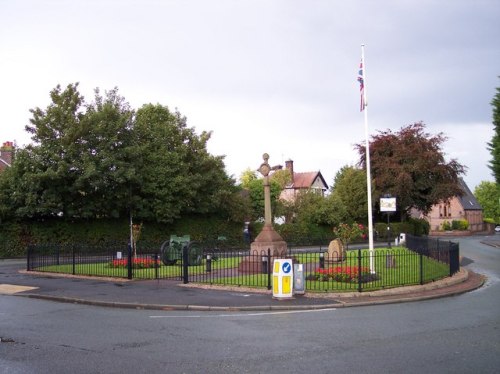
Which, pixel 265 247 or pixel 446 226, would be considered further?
pixel 446 226

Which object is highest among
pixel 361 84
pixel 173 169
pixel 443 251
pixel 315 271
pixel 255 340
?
pixel 361 84

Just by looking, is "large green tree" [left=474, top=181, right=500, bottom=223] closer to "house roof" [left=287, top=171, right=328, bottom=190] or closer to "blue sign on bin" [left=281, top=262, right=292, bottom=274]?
"house roof" [left=287, top=171, right=328, bottom=190]

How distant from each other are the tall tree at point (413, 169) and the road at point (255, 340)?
42.0 metres

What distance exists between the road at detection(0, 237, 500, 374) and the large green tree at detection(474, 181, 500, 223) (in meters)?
118

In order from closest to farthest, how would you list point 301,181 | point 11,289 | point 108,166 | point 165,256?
1. point 11,289
2. point 165,256
3. point 108,166
4. point 301,181

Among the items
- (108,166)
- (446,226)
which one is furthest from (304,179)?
(108,166)

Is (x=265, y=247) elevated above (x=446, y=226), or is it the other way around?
(x=265, y=247)

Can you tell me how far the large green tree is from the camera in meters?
120

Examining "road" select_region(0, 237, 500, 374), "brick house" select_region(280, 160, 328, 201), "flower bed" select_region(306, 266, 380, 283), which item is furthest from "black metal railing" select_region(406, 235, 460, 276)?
"brick house" select_region(280, 160, 328, 201)

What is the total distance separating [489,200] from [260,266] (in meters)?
116

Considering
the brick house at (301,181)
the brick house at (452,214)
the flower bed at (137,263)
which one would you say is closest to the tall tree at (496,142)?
the flower bed at (137,263)

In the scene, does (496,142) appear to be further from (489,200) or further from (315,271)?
(489,200)

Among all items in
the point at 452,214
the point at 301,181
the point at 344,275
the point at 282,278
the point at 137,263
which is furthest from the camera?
the point at 452,214

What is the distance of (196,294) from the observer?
15.0 m
